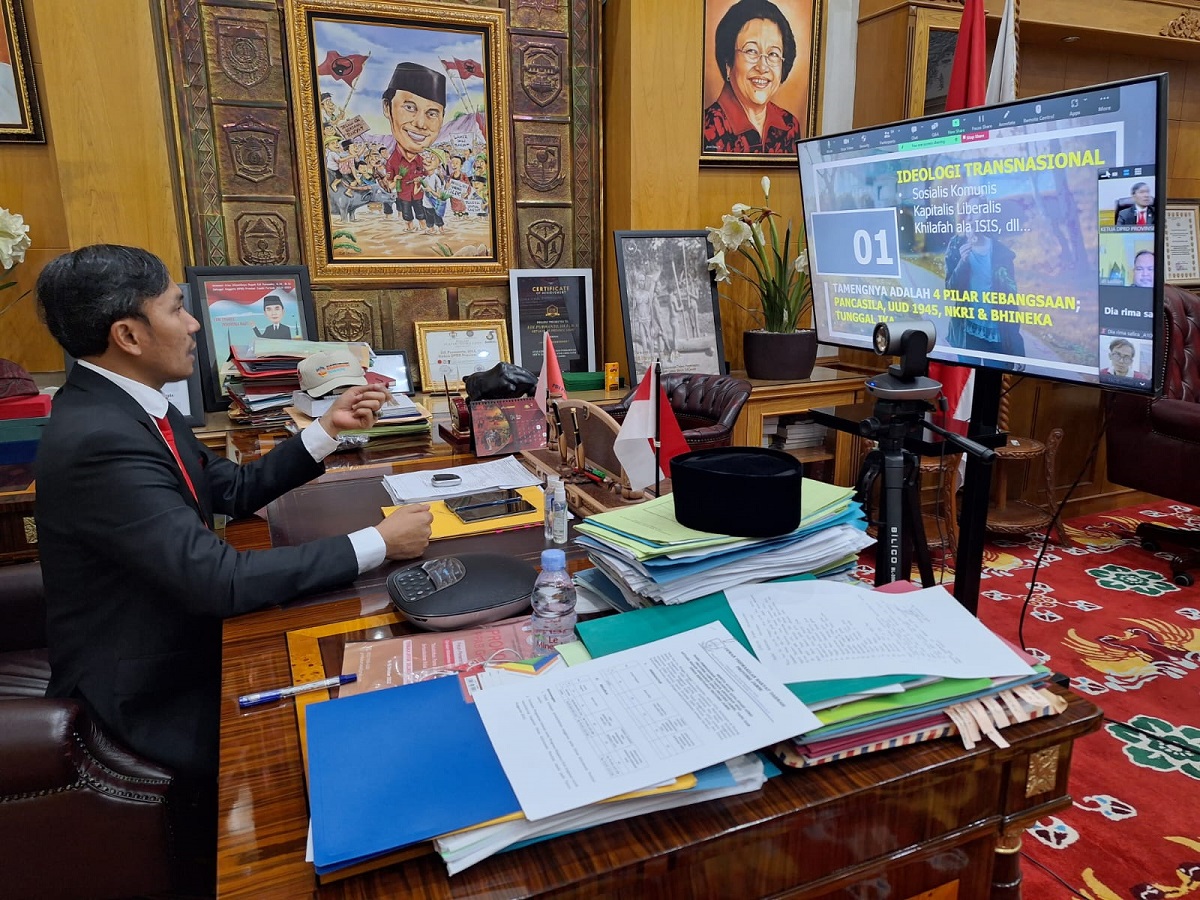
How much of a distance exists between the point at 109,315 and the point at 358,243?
183 cm

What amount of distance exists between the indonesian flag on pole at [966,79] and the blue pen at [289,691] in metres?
2.54

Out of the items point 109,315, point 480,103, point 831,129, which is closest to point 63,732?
point 109,315

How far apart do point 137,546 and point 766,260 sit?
287 centimetres

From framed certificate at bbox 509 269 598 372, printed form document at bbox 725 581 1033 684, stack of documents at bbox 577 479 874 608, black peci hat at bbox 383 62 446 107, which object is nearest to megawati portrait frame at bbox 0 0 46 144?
black peci hat at bbox 383 62 446 107

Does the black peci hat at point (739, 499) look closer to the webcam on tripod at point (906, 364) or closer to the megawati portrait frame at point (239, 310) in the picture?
the webcam on tripod at point (906, 364)

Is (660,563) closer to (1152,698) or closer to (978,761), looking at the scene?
(978,761)

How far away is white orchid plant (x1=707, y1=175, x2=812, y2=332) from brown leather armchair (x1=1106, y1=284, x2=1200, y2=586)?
150cm

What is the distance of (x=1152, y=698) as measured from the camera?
2.47 meters

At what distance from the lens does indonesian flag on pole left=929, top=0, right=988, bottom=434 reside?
2.99 meters

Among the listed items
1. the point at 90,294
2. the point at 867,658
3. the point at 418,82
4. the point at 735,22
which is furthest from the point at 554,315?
the point at 867,658

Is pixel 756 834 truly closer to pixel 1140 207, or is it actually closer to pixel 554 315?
pixel 1140 207

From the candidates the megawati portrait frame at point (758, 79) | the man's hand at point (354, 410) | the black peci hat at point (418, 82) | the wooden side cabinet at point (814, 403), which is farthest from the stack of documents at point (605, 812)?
the megawati portrait frame at point (758, 79)

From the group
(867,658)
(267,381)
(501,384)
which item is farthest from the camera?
(267,381)

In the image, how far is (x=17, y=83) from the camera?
8.30ft
